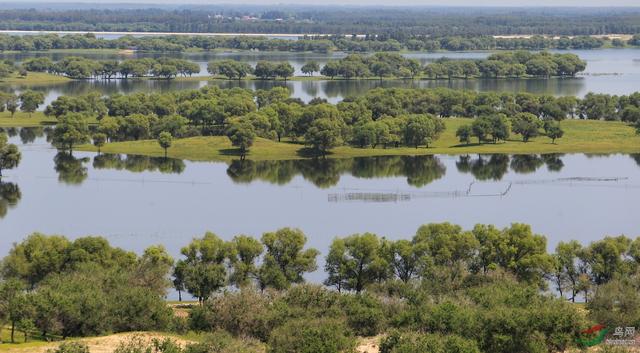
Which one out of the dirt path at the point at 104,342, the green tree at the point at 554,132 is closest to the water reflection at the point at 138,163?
the green tree at the point at 554,132

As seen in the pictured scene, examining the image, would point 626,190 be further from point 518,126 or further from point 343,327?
point 343,327

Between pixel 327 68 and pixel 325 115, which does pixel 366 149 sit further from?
pixel 327 68

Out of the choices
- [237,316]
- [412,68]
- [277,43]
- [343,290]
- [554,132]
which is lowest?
[343,290]

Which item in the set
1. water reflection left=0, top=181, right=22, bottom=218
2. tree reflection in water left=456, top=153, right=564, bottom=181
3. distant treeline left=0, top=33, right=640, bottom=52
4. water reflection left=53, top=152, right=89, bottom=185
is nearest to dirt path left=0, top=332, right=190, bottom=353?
water reflection left=0, top=181, right=22, bottom=218

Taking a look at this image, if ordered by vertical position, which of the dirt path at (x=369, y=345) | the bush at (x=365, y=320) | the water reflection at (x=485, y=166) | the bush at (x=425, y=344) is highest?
the bush at (x=425, y=344)

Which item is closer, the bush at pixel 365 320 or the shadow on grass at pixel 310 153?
the bush at pixel 365 320

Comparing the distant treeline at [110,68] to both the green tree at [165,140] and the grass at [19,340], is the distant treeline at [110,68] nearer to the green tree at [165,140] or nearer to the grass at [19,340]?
the green tree at [165,140]

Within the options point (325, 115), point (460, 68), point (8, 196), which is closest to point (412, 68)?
point (460, 68)
